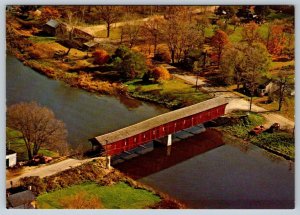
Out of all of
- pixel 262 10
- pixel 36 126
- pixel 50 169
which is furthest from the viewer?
pixel 262 10

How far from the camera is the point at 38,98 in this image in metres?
12.7

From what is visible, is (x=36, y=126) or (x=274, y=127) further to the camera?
(x=274, y=127)

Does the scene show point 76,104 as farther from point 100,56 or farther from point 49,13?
point 49,13

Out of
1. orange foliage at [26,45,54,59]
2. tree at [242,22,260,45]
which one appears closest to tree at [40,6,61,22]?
orange foliage at [26,45,54,59]

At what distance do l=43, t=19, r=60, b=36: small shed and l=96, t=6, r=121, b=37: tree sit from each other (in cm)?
77

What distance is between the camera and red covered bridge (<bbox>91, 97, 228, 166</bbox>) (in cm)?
1262

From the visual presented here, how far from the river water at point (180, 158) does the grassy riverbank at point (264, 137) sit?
0.14 meters

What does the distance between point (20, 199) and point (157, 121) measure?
8.74ft

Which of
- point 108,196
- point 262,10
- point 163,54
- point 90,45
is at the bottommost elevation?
point 108,196

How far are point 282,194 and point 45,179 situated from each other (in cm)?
371

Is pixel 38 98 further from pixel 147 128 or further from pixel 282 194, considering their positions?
pixel 282 194

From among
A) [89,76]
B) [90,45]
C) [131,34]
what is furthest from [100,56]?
[131,34]

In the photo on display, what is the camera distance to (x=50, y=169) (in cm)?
1235

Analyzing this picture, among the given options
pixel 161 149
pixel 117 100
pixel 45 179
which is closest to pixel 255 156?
A: pixel 161 149
